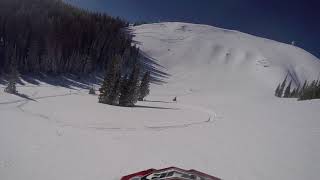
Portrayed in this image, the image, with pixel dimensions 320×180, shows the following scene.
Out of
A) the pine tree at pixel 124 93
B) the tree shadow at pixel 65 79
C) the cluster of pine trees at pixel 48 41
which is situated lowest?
the pine tree at pixel 124 93

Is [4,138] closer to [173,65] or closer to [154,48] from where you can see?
[173,65]

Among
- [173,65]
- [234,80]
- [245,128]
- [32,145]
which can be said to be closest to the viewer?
[32,145]

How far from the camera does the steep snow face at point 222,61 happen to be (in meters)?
141

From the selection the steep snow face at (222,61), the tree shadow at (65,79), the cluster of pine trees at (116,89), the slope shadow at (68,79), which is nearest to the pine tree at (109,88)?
the cluster of pine trees at (116,89)

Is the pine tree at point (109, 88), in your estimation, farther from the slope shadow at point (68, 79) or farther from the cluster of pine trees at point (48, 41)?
the cluster of pine trees at point (48, 41)

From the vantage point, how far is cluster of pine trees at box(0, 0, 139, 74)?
83188 mm

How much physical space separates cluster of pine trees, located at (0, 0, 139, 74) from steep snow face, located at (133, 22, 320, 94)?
4034 centimetres

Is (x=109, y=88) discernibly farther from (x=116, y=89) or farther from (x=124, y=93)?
(x=124, y=93)

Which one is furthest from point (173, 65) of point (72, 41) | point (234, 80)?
point (72, 41)

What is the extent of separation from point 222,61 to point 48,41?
104284mm

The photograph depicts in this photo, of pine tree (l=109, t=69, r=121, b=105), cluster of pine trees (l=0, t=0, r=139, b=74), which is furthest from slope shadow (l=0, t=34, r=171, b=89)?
pine tree (l=109, t=69, r=121, b=105)

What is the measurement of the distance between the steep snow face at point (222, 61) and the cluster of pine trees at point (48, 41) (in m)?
40.3

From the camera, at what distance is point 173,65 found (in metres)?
149

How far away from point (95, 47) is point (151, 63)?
3957cm
